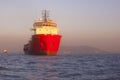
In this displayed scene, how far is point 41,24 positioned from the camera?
8075 cm

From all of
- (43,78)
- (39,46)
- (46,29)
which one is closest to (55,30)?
(46,29)

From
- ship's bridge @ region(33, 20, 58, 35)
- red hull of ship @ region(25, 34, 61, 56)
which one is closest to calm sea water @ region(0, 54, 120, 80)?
red hull of ship @ region(25, 34, 61, 56)

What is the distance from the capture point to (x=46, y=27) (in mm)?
80062

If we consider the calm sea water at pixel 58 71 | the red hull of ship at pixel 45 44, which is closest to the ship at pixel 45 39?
the red hull of ship at pixel 45 44

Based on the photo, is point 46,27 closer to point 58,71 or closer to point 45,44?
point 45,44

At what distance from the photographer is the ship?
74812mm

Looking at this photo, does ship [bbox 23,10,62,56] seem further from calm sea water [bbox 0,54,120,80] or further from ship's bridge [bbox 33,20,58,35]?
calm sea water [bbox 0,54,120,80]

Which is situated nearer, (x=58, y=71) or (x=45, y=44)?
(x=58, y=71)

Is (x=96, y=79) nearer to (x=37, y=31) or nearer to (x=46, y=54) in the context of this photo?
(x=46, y=54)

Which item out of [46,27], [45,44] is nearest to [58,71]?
[45,44]

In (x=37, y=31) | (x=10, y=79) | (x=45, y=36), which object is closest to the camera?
(x=10, y=79)

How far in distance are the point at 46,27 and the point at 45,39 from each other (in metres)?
6.40

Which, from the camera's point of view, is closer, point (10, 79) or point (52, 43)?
point (10, 79)

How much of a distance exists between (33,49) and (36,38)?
4.23 metres
